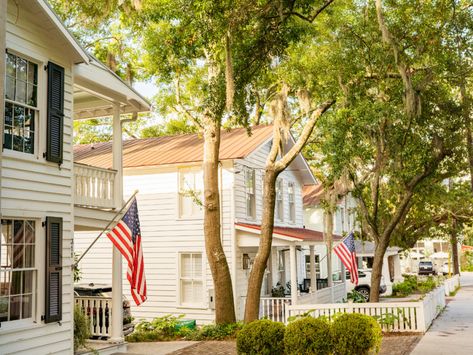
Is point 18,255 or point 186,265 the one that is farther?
point 186,265

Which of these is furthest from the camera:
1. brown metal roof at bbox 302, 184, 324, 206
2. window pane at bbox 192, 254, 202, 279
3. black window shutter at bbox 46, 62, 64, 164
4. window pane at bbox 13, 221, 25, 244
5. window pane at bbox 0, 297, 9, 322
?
brown metal roof at bbox 302, 184, 324, 206

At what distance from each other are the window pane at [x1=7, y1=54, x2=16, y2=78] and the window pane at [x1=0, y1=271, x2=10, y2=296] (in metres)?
3.38

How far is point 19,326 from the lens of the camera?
8906mm

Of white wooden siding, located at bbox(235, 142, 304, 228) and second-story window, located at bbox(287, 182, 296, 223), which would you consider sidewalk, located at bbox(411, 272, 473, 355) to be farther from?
second-story window, located at bbox(287, 182, 296, 223)

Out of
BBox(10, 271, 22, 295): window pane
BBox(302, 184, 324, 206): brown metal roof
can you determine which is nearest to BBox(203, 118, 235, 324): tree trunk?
BBox(10, 271, 22, 295): window pane

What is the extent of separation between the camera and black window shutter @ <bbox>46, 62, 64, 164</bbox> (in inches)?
388

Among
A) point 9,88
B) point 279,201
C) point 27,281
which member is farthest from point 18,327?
point 279,201

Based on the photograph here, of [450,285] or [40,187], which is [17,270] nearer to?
[40,187]

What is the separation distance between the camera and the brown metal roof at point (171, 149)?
19.6 metres

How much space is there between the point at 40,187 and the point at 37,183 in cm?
10

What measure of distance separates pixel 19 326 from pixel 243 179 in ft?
38.4

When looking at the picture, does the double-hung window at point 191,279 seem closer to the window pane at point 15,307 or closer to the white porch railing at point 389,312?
the white porch railing at point 389,312

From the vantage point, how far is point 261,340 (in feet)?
33.8

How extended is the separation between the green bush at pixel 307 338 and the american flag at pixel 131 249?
10.2 feet
